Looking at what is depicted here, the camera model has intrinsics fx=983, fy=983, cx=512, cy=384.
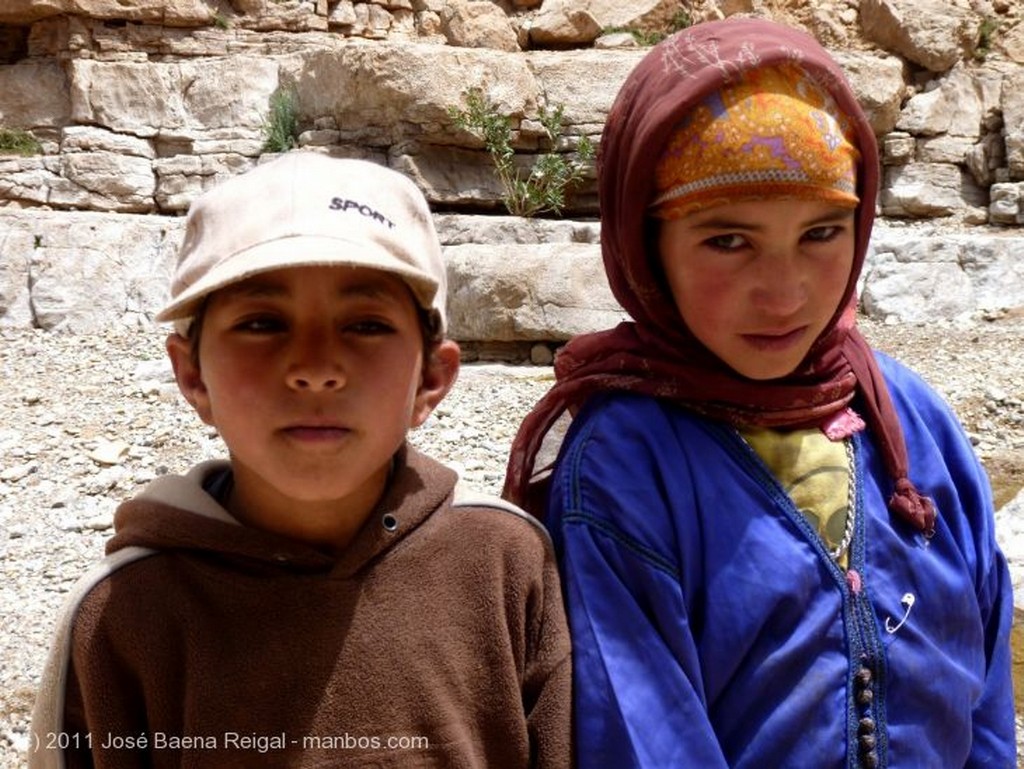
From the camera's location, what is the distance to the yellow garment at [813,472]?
1302 millimetres

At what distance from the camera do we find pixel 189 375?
1204mm

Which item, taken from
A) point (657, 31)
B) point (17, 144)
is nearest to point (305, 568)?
point (17, 144)

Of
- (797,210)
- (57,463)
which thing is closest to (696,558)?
(797,210)

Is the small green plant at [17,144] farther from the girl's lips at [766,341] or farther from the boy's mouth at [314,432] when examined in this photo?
the girl's lips at [766,341]

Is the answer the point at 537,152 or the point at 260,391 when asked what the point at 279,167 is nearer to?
the point at 260,391

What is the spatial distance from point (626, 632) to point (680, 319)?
0.43 metres

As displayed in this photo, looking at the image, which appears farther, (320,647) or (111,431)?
(111,431)

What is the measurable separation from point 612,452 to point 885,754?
1.67 feet

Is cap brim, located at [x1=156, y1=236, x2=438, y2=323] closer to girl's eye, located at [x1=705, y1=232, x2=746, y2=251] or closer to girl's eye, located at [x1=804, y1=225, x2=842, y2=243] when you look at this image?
girl's eye, located at [x1=705, y1=232, x2=746, y2=251]

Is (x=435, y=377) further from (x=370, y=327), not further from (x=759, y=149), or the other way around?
(x=759, y=149)

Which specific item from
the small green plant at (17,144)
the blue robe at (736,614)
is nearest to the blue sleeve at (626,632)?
the blue robe at (736,614)

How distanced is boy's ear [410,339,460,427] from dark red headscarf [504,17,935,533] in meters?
0.19

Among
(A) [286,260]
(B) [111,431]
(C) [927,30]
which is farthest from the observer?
(C) [927,30]

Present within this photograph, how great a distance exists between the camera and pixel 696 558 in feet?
4.05
